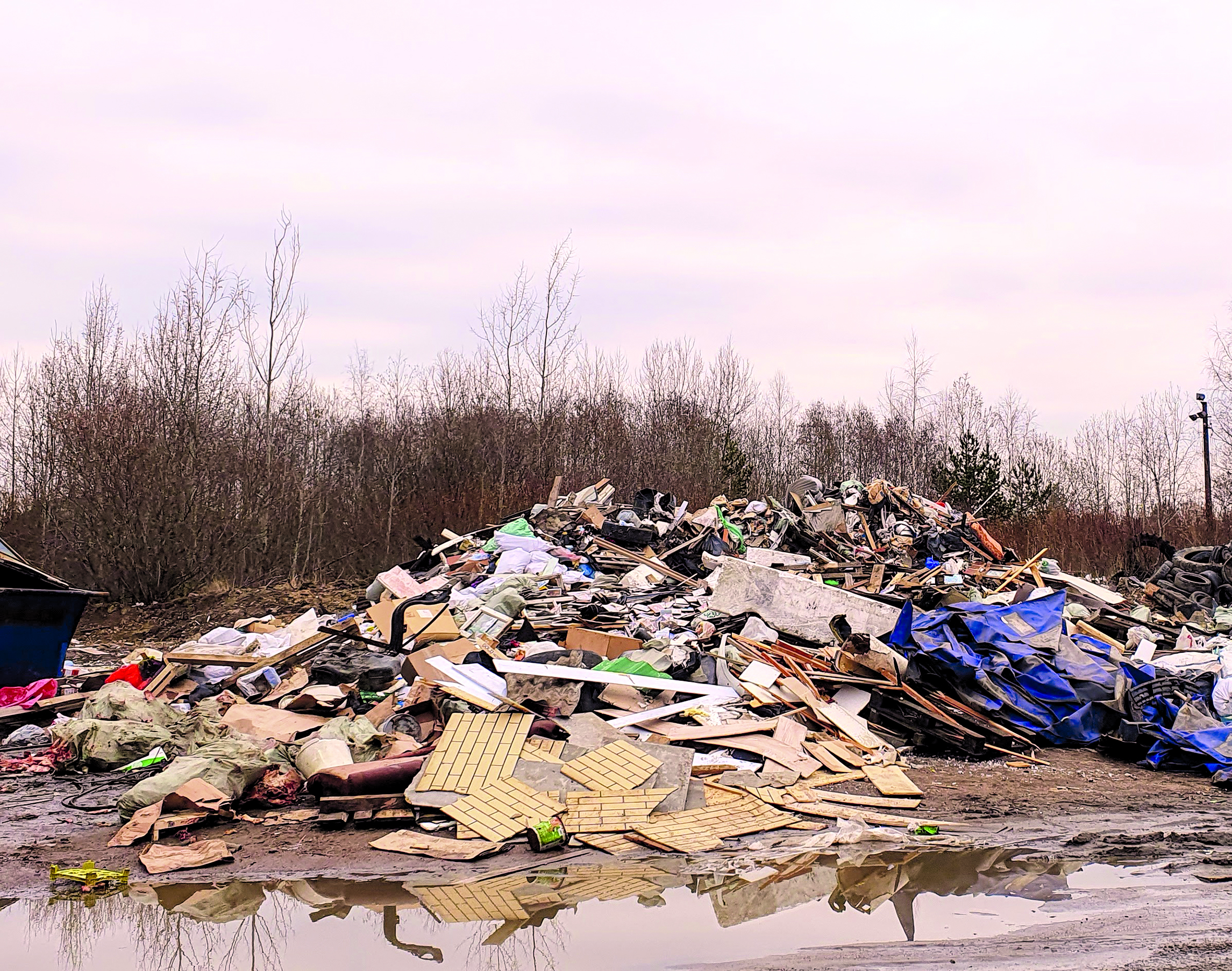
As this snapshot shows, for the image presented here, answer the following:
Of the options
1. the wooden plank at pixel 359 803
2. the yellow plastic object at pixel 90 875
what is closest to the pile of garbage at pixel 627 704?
the wooden plank at pixel 359 803

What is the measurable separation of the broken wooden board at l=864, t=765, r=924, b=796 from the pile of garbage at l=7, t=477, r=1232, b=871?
26 mm

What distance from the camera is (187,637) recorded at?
48.1ft

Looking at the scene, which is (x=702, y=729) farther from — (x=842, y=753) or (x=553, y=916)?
(x=553, y=916)

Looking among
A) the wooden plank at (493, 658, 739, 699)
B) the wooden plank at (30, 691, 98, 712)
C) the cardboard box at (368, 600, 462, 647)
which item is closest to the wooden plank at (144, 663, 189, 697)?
the wooden plank at (30, 691, 98, 712)

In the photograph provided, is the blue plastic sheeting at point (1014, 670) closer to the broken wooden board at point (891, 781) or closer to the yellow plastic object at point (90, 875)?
the broken wooden board at point (891, 781)

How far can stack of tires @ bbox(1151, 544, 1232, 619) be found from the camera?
1455cm

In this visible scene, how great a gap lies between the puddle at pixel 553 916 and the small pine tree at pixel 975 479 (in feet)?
70.4

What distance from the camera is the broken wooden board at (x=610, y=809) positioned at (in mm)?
6062

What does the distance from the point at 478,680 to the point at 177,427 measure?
1179 centimetres

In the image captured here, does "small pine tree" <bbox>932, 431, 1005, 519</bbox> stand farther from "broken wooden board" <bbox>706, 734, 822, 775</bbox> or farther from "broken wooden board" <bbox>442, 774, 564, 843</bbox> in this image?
"broken wooden board" <bbox>442, 774, 564, 843</bbox>

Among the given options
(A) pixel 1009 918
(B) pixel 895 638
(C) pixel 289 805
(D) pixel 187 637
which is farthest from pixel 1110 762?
(D) pixel 187 637

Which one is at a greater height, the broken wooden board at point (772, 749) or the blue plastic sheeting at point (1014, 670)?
the blue plastic sheeting at point (1014, 670)

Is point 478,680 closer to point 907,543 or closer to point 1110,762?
point 1110,762

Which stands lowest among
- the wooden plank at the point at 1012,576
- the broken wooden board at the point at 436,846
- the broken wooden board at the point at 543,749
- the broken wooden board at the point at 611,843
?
the broken wooden board at the point at 611,843
